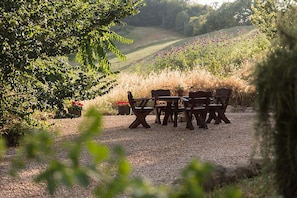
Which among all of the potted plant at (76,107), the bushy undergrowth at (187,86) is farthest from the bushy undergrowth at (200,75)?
the potted plant at (76,107)

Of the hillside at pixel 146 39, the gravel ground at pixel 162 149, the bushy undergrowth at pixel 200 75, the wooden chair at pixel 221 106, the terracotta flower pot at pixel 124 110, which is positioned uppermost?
the hillside at pixel 146 39

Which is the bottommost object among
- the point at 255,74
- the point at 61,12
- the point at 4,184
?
the point at 4,184

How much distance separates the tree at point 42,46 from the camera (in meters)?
6.74

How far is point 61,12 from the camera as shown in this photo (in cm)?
789

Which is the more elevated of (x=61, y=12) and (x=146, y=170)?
(x=61, y=12)

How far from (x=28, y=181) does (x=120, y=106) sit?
8730mm

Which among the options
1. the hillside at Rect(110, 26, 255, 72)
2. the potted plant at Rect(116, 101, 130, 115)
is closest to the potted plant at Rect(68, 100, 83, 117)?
the potted plant at Rect(116, 101, 130, 115)

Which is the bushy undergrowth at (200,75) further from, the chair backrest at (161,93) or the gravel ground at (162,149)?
the gravel ground at (162,149)

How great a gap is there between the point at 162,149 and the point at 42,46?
8.73 feet

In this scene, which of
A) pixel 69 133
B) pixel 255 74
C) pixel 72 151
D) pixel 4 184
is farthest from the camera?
pixel 69 133

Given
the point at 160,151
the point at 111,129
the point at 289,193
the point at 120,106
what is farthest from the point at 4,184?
the point at 120,106

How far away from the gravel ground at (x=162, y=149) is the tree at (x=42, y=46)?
40.2 inches

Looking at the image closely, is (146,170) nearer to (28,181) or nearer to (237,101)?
(28,181)

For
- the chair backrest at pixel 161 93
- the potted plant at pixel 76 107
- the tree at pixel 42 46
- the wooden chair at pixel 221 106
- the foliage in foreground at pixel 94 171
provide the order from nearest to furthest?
the foliage in foreground at pixel 94 171 < the tree at pixel 42 46 < the potted plant at pixel 76 107 < the wooden chair at pixel 221 106 < the chair backrest at pixel 161 93
